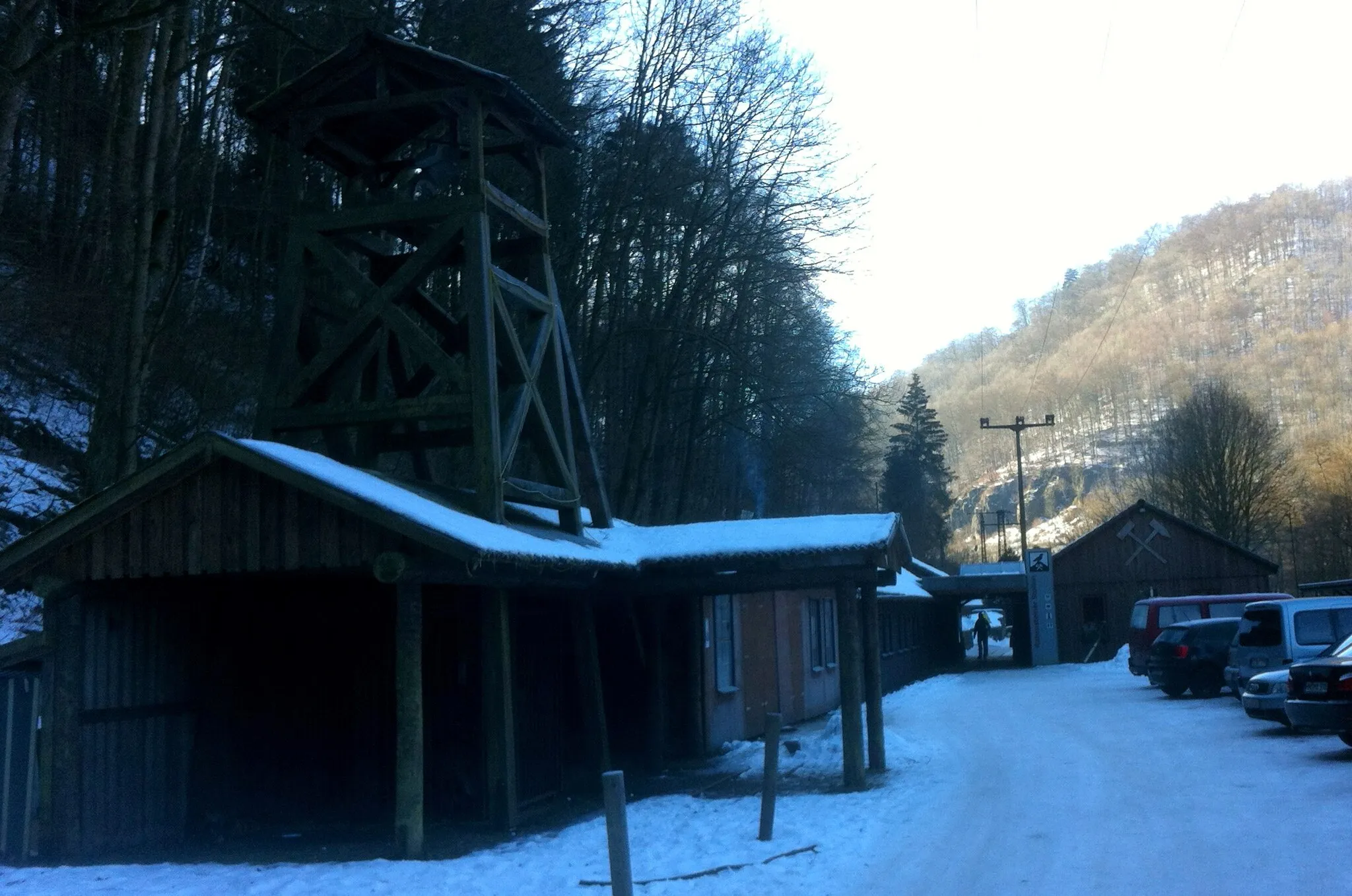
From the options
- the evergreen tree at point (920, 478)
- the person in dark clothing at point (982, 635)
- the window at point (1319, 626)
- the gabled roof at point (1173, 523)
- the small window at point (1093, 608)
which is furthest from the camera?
the evergreen tree at point (920, 478)

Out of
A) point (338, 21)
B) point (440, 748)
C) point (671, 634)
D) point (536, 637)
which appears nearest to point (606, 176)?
point (338, 21)

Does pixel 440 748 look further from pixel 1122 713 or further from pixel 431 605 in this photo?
pixel 1122 713

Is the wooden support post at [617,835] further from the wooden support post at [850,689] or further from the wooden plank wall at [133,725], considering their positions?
the wooden support post at [850,689]

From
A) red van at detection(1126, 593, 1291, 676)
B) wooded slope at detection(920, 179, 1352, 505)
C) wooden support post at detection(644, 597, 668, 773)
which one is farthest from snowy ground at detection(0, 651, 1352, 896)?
wooded slope at detection(920, 179, 1352, 505)

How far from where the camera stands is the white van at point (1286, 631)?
20219mm

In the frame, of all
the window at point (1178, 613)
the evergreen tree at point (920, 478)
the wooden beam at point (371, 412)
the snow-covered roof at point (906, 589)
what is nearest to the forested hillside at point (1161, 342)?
the evergreen tree at point (920, 478)

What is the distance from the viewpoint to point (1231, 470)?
57969 mm

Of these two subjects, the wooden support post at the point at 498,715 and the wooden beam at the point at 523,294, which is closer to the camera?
the wooden support post at the point at 498,715

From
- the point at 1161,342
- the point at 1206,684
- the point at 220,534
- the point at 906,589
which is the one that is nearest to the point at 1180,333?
the point at 1161,342

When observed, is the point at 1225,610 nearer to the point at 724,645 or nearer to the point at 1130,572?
the point at 724,645

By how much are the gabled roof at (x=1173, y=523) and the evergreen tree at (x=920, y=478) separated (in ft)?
91.4

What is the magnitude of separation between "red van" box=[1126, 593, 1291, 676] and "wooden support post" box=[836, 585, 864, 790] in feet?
57.0

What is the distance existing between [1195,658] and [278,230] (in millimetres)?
18973

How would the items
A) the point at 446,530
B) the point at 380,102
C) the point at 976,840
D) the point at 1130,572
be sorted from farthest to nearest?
1. the point at 1130,572
2. the point at 380,102
3. the point at 976,840
4. the point at 446,530
